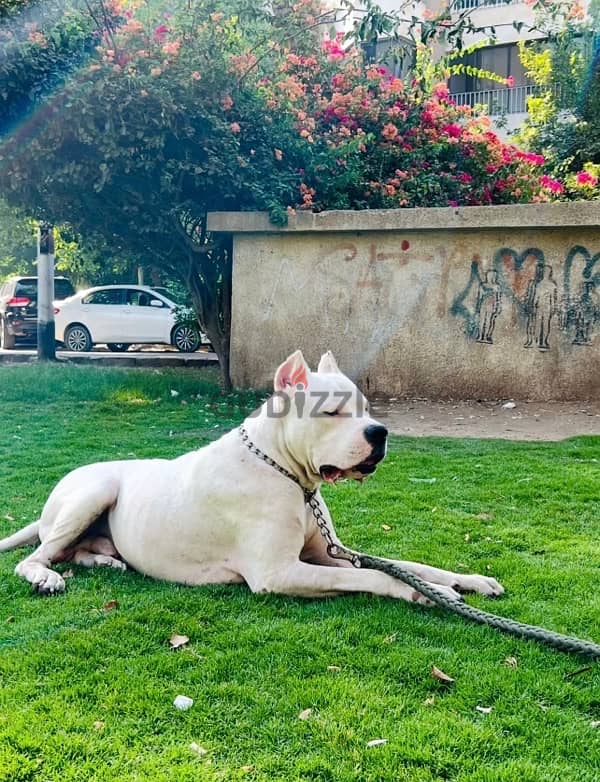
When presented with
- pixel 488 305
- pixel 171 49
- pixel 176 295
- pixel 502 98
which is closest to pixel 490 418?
pixel 488 305

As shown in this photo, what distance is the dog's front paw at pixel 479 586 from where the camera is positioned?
12.8 feet

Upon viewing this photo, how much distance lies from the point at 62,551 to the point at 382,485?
267 centimetres

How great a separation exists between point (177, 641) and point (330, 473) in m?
1.02

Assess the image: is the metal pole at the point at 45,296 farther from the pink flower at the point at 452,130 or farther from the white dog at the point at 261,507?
the white dog at the point at 261,507

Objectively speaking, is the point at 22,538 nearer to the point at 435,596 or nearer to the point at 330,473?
the point at 330,473

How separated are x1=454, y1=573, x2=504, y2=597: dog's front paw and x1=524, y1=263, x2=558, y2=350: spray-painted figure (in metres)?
6.47

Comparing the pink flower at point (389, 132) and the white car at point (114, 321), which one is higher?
the pink flower at point (389, 132)

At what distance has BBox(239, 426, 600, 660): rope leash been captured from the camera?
324 centimetres

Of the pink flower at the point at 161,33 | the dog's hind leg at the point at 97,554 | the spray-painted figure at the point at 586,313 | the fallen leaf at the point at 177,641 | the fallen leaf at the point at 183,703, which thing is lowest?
the fallen leaf at the point at 183,703

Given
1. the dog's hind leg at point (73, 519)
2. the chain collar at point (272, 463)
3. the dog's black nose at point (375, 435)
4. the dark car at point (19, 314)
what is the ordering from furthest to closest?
1. the dark car at point (19, 314)
2. the dog's hind leg at point (73, 519)
3. the chain collar at point (272, 463)
4. the dog's black nose at point (375, 435)

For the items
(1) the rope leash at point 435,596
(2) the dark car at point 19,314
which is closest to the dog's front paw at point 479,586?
(1) the rope leash at point 435,596

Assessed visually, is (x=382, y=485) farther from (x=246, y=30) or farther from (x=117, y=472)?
(x=246, y=30)

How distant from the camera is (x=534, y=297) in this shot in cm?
991

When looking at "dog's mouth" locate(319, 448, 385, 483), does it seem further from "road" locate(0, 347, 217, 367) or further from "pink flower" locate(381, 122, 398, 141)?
"road" locate(0, 347, 217, 367)
